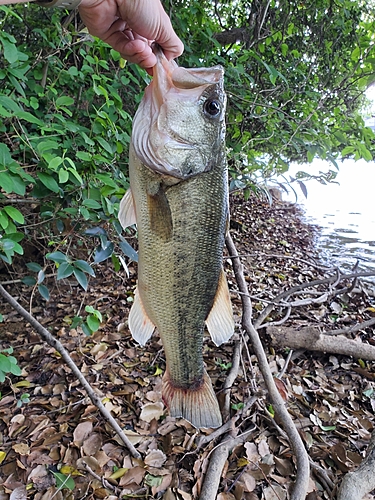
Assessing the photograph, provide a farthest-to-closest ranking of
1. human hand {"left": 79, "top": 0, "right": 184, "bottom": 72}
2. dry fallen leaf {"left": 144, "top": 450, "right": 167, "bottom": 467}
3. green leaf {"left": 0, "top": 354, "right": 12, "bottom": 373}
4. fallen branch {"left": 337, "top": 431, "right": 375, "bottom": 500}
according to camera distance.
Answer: dry fallen leaf {"left": 144, "top": 450, "right": 167, "bottom": 467}, fallen branch {"left": 337, "top": 431, "right": 375, "bottom": 500}, green leaf {"left": 0, "top": 354, "right": 12, "bottom": 373}, human hand {"left": 79, "top": 0, "right": 184, "bottom": 72}

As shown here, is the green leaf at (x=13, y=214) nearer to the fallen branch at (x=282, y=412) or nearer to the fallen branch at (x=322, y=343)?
the fallen branch at (x=282, y=412)

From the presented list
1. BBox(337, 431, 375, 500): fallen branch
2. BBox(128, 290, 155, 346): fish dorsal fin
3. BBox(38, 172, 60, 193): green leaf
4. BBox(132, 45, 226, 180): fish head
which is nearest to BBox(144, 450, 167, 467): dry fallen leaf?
BBox(337, 431, 375, 500): fallen branch

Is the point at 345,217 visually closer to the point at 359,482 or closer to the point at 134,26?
the point at 359,482

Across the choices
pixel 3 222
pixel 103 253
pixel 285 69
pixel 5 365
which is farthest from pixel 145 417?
pixel 285 69

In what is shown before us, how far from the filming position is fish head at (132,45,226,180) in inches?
54.9

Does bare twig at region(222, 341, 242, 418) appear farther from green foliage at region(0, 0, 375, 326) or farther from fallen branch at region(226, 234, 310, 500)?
green foliage at region(0, 0, 375, 326)

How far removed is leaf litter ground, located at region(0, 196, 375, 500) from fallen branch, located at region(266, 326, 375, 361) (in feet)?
0.35

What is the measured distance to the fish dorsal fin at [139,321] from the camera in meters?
1.60

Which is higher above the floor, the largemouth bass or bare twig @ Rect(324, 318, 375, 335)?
the largemouth bass

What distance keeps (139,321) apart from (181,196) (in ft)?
1.98

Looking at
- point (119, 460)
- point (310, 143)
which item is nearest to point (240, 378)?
point (119, 460)

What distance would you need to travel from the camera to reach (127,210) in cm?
156

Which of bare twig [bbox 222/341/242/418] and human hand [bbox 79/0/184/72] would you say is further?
A: bare twig [bbox 222/341/242/418]

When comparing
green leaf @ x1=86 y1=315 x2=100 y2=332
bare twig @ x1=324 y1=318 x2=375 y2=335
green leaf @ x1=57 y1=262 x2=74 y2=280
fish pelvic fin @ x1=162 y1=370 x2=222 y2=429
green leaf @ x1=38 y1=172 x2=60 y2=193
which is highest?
green leaf @ x1=38 y1=172 x2=60 y2=193
